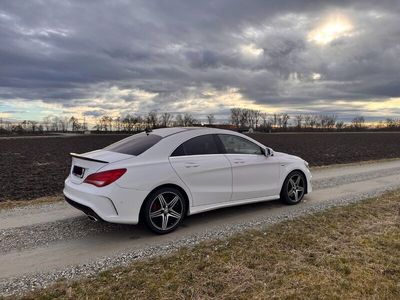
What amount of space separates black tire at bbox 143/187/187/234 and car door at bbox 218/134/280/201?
1.21 meters

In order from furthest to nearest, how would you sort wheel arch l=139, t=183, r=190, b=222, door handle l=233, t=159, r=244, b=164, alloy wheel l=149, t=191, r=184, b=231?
door handle l=233, t=159, r=244, b=164, alloy wheel l=149, t=191, r=184, b=231, wheel arch l=139, t=183, r=190, b=222

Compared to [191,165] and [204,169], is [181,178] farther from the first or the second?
[204,169]

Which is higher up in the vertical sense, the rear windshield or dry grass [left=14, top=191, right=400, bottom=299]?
the rear windshield

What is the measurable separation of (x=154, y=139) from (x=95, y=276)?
256 cm

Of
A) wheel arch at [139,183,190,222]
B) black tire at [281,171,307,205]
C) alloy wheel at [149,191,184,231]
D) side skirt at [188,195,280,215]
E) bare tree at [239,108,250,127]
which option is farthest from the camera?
bare tree at [239,108,250,127]

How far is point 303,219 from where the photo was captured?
620cm

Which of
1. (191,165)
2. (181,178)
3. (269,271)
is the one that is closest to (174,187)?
(181,178)

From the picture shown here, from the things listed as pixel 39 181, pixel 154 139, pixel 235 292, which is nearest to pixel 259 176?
pixel 154 139

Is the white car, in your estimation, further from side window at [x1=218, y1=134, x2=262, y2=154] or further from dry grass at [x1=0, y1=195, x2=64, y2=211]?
dry grass at [x1=0, y1=195, x2=64, y2=211]

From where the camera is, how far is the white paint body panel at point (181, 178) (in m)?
5.14

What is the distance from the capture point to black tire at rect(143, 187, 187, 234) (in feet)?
17.6

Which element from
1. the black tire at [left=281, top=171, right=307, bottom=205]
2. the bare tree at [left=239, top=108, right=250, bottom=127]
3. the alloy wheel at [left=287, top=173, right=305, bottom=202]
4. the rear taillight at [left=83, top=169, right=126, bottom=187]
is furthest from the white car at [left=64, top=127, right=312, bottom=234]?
the bare tree at [left=239, top=108, right=250, bottom=127]

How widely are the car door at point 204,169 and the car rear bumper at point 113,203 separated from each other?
0.84 metres

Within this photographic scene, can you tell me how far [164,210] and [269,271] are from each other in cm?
204
